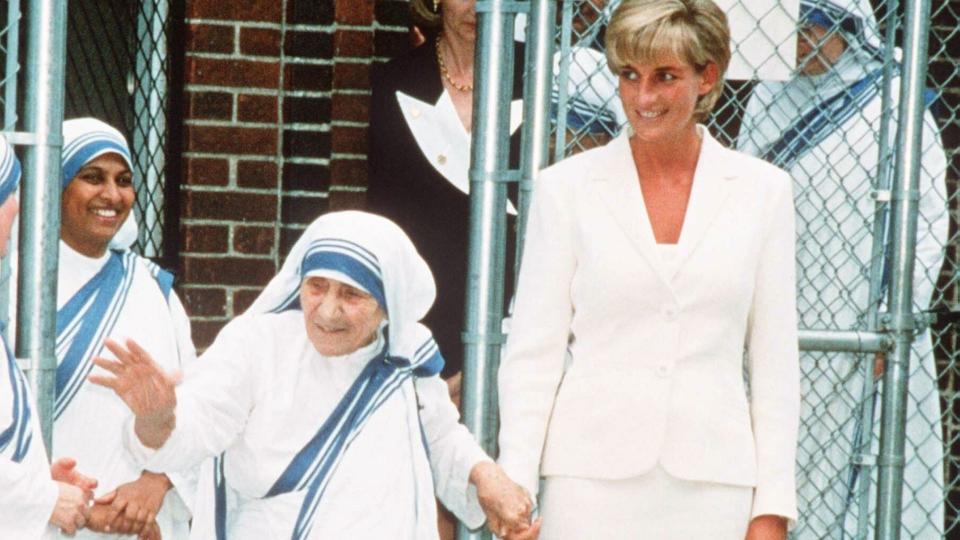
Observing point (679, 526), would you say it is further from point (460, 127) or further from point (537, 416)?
point (460, 127)

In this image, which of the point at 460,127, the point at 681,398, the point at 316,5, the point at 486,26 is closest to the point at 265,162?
the point at 316,5

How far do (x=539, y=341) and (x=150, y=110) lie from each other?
2.57 metres

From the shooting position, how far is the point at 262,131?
5.54 meters

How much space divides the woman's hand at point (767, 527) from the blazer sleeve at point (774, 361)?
0.02m

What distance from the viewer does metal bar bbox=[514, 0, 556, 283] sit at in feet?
13.0

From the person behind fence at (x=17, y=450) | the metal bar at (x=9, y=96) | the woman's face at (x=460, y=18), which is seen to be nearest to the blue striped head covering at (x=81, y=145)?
the metal bar at (x=9, y=96)

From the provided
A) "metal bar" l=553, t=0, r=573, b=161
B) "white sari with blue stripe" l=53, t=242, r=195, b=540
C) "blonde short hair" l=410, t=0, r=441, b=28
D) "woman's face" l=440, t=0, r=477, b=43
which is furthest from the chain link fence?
"white sari with blue stripe" l=53, t=242, r=195, b=540

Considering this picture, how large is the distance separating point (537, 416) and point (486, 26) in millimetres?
973

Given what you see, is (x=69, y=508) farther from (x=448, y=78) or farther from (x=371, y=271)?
(x=448, y=78)

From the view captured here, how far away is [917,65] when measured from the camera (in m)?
4.29

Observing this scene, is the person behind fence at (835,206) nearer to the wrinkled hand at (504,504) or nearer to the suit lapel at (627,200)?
the suit lapel at (627,200)

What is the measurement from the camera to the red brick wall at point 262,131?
549 centimetres

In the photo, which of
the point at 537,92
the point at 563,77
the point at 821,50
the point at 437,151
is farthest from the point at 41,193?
the point at 821,50

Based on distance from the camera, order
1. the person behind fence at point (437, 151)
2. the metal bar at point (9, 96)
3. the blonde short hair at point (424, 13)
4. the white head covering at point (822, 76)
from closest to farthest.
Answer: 1. the metal bar at point (9, 96)
2. the white head covering at point (822, 76)
3. the person behind fence at point (437, 151)
4. the blonde short hair at point (424, 13)
